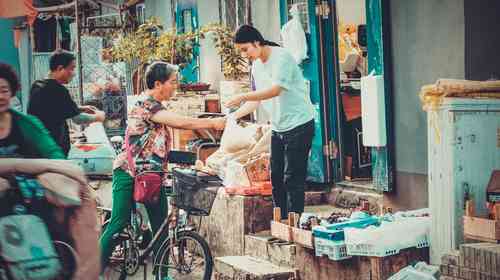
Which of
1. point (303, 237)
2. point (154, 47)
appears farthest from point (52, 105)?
point (154, 47)

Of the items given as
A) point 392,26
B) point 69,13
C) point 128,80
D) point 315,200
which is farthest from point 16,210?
point 69,13

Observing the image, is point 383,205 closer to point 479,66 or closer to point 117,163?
point 479,66

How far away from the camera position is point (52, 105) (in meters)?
10.1

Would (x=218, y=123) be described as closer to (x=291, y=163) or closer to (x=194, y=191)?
(x=194, y=191)

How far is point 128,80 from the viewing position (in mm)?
24406

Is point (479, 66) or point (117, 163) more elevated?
point (479, 66)

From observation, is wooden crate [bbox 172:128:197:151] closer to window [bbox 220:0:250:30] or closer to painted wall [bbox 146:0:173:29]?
window [bbox 220:0:250:30]

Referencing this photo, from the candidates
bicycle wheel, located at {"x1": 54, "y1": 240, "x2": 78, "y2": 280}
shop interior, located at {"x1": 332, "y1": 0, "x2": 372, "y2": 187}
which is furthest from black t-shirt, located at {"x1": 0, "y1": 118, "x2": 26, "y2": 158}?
shop interior, located at {"x1": 332, "y1": 0, "x2": 372, "y2": 187}

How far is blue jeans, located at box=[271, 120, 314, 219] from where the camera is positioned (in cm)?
981

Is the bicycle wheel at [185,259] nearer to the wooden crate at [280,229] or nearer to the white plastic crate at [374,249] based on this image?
the wooden crate at [280,229]

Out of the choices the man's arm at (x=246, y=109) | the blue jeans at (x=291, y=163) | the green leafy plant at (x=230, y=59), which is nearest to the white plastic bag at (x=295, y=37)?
the man's arm at (x=246, y=109)

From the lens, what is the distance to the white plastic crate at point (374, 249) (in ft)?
26.0

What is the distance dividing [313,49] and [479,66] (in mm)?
3345

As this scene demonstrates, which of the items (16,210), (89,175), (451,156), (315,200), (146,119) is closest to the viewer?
(16,210)
